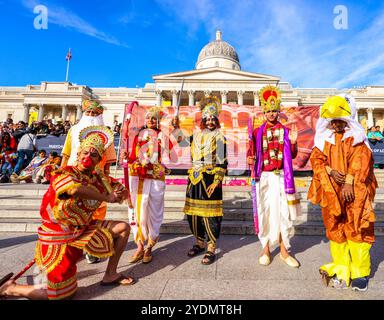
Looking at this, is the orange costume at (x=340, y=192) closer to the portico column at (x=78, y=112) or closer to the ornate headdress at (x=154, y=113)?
the ornate headdress at (x=154, y=113)

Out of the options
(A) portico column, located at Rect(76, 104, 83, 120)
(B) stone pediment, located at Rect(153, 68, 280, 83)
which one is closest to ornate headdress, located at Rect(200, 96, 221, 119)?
(B) stone pediment, located at Rect(153, 68, 280, 83)

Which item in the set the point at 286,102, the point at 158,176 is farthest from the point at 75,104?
the point at 158,176

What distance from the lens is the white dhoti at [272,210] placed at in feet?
10.9

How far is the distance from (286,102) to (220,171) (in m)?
47.8

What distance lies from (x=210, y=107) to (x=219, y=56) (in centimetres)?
5921

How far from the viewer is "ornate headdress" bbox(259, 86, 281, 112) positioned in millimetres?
3469

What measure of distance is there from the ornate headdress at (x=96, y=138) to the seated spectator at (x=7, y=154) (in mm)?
9082

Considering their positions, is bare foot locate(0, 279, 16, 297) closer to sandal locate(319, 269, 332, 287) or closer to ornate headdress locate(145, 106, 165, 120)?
ornate headdress locate(145, 106, 165, 120)

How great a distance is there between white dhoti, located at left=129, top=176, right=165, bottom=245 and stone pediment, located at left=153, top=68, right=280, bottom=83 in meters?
44.8

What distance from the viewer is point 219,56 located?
188ft

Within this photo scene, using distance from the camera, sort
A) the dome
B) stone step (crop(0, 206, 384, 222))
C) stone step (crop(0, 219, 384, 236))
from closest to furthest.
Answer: stone step (crop(0, 219, 384, 236)) → stone step (crop(0, 206, 384, 222)) → the dome

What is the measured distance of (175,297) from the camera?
2367 millimetres
